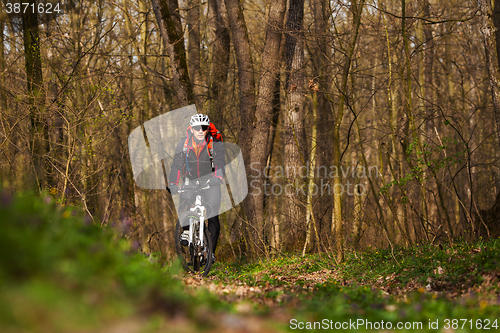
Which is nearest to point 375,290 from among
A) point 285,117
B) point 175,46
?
point 285,117

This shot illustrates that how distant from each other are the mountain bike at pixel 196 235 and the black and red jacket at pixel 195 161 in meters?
0.25

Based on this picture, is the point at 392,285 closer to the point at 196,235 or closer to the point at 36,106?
the point at 196,235

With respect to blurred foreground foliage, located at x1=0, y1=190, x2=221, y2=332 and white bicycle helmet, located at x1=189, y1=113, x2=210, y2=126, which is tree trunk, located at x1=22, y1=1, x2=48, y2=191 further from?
blurred foreground foliage, located at x1=0, y1=190, x2=221, y2=332

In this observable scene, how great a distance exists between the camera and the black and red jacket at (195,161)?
6941mm

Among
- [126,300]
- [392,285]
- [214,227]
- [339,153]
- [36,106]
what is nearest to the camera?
[126,300]

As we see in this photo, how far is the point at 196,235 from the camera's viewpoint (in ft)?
21.7

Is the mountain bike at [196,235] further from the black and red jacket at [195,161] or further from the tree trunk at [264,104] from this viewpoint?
the tree trunk at [264,104]

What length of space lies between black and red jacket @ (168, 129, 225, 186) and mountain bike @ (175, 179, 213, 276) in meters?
0.25

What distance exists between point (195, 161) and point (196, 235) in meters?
1.20

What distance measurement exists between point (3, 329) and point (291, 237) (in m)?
8.24

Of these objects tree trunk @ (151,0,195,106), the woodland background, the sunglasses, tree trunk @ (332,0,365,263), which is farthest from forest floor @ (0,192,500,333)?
tree trunk @ (151,0,195,106)

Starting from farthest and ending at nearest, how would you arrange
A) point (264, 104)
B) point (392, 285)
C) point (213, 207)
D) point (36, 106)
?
1. point (264, 104)
2. point (36, 106)
3. point (213, 207)
4. point (392, 285)

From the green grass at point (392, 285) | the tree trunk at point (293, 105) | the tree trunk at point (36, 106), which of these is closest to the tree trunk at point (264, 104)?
the tree trunk at point (293, 105)

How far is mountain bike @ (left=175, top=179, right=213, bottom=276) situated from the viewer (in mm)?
6602
